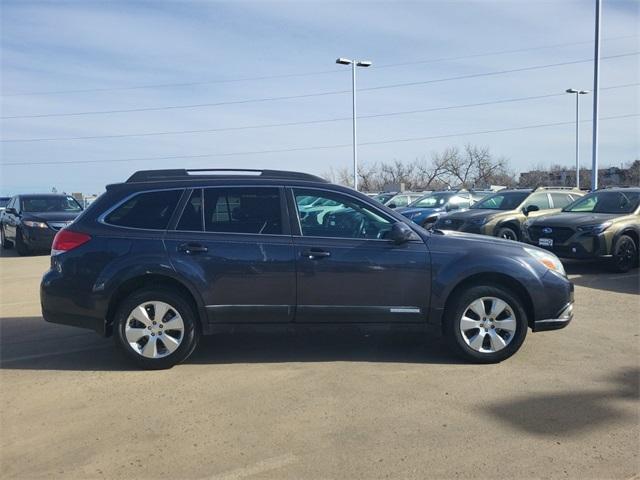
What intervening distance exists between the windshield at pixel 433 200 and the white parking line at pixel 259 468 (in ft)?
53.1

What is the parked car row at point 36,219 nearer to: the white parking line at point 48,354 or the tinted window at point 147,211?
the white parking line at point 48,354

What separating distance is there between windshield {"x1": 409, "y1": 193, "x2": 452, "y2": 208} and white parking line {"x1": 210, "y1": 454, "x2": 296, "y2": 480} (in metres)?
16.2

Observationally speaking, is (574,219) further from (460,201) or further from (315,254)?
(460,201)

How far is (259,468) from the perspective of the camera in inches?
133

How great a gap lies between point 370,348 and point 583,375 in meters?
2.00

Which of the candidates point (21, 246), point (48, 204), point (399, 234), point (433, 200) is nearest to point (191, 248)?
point (399, 234)

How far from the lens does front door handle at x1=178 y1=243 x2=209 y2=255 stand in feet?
16.8

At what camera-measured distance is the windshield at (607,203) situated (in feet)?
36.8

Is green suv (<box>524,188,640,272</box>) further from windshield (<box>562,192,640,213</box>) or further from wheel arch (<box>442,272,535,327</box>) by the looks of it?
wheel arch (<box>442,272,535,327</box>)

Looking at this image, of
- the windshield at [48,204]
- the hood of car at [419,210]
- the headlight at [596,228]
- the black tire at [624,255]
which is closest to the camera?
the headlight at [596,228]

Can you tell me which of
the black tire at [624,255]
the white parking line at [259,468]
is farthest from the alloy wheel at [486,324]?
the black tire at [624,255]

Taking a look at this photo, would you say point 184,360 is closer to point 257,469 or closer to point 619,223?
point 257,469

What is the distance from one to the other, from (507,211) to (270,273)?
9.59 m

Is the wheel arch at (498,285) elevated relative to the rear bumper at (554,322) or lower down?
elevated
